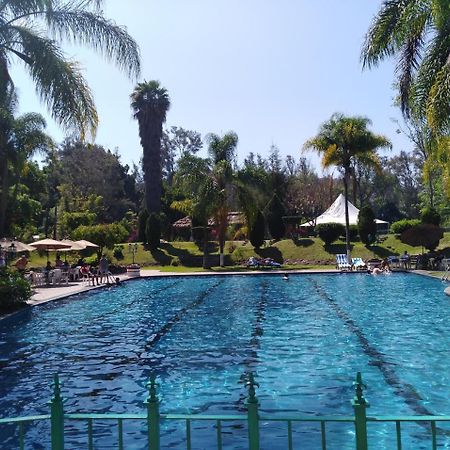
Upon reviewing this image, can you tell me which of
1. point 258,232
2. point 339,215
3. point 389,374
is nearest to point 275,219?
point 258,232

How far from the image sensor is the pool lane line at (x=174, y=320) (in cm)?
1216

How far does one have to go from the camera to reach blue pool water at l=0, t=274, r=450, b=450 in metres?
7.14

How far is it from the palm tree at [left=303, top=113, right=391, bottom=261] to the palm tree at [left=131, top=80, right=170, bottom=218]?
17.5 metres

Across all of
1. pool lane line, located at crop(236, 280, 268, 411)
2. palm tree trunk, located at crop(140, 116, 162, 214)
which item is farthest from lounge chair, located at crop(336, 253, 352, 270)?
palm tree trunk, located at crop(140, 116, 162, 214)

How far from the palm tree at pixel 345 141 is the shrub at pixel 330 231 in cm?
293

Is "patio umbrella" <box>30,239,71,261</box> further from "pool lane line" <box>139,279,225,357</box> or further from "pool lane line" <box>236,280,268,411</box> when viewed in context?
"pool lane line" <box>236,280,268,411</box>

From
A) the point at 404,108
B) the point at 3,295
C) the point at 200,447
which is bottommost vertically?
the point at 200,447

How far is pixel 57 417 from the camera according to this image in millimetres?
3820

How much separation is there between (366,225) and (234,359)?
29.6 meters

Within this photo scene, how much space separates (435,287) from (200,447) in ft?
57.9

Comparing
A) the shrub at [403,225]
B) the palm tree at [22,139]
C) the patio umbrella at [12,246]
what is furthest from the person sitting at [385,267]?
the palm tree at [22,139]

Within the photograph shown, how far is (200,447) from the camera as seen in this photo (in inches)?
Result: 237

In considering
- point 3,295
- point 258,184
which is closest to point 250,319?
point 3,295

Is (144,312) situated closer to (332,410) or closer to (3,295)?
(3,295)
